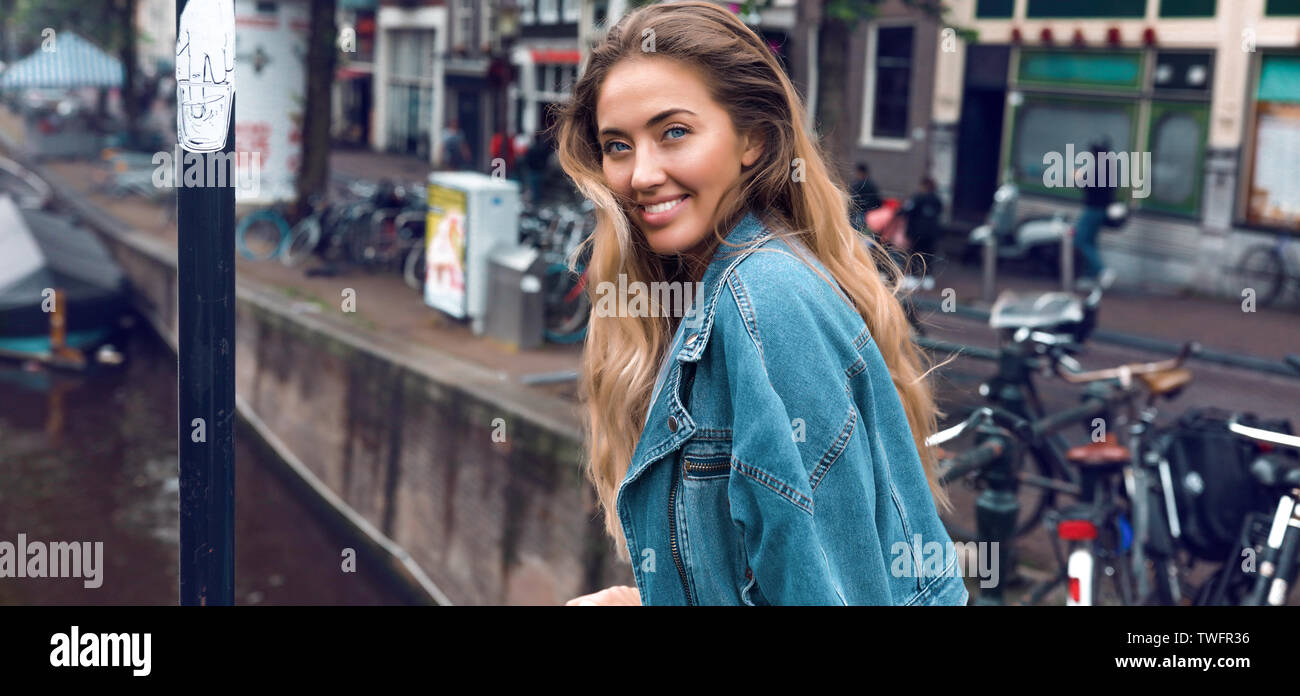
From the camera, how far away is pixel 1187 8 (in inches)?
569

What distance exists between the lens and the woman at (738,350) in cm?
134

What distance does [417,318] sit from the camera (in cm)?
1154

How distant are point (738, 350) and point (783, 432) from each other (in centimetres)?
10

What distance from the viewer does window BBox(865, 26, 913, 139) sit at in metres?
18.4

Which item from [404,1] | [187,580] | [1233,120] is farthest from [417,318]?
[404,1]

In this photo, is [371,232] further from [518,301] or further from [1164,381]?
[1164,381]

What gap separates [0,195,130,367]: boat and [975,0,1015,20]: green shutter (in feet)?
39.7

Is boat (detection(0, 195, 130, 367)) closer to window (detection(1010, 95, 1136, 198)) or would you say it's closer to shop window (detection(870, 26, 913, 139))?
shop window (detection(870, 26, 913, 139))

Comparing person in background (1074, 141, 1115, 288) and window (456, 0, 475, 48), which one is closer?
person in background (1074, 141, 1115, 288)

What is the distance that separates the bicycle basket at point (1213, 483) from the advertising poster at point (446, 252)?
24.6 feet

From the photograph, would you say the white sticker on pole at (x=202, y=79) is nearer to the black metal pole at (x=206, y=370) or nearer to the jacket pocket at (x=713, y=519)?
the black metal pole at (x=206, y=370)

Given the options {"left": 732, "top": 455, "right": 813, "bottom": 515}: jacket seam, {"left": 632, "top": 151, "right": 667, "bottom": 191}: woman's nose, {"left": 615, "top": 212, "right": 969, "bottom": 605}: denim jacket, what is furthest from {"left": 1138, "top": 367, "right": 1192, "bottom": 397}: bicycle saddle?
{"left": 732, "top": 455, "right": 813, "bottom": 515}: jacket seam
